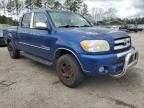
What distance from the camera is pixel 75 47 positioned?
4.24m

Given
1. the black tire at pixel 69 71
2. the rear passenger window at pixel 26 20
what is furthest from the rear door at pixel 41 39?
the black tire at pixel 69 71

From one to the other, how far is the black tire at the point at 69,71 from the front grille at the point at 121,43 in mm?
947

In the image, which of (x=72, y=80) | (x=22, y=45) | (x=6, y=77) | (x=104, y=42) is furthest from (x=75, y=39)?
(x=22, y=45)

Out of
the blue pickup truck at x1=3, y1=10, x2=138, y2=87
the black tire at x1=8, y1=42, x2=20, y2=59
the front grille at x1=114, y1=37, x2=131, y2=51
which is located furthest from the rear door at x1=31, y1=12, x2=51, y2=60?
the black tire at x1=8, y1=42, x2=20, y2=59

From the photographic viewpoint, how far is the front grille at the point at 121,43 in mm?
4372

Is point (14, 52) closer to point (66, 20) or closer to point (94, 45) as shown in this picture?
point (66, 20)

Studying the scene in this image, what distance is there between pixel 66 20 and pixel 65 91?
205 centimetres

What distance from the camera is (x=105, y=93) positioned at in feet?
14.1

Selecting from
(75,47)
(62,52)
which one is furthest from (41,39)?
(75,47)

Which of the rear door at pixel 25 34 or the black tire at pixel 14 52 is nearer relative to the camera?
the rear door at pixel 25 34

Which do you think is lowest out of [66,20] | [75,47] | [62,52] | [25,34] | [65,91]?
[65,91]

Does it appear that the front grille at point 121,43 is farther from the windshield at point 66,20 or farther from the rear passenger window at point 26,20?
the rear passenger window at point 26,20

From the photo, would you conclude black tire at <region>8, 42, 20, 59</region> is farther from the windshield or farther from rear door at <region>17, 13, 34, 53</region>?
the windshield

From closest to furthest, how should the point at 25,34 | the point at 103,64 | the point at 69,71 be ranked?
1. the point at 103,64
2. the point at 69,71
3. the point at 25,34
